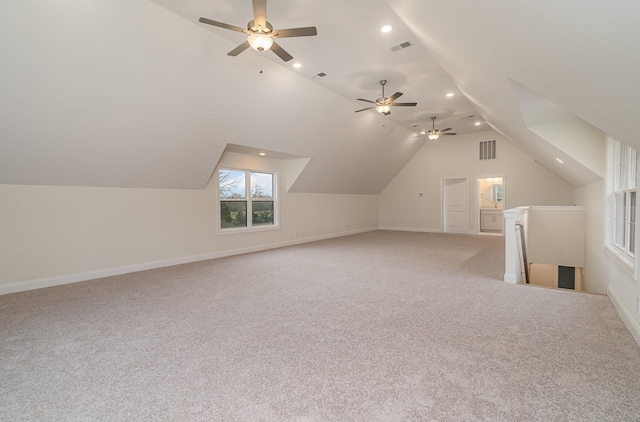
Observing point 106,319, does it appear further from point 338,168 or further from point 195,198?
point 338,168

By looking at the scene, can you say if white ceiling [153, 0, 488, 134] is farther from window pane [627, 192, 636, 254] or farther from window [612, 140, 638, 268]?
window pane [627, 192, 636, 254]

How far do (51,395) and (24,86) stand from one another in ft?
11.1

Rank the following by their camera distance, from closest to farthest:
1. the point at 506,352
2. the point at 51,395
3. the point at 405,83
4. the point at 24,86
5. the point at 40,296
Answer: the point at 51,395, the point at 506,352, the point at 24,86, the point at 40,296, the point at 405,83

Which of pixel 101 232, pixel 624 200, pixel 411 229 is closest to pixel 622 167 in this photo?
pixel 624 200

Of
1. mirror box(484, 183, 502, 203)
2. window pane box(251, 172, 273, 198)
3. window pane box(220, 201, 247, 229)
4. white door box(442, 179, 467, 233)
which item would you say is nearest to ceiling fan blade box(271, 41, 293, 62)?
window pane box(220, 201, 247, 229)

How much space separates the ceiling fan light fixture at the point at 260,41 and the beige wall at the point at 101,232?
12.0 ft

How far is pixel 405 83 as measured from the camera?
5914 millimetres

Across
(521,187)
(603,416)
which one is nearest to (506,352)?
(603,416)

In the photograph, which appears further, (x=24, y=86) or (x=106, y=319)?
(x=24, y=86)

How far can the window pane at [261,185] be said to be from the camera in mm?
7672

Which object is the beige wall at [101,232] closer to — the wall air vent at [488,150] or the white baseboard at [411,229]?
the white baseboard at [411,229]

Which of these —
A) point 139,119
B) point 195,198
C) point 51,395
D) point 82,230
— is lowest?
point 51,395

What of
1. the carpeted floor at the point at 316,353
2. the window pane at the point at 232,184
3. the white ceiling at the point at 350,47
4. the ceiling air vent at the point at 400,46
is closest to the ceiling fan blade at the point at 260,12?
the white ceiling at the point at 350,47

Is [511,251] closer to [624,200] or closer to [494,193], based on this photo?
[624,200]
